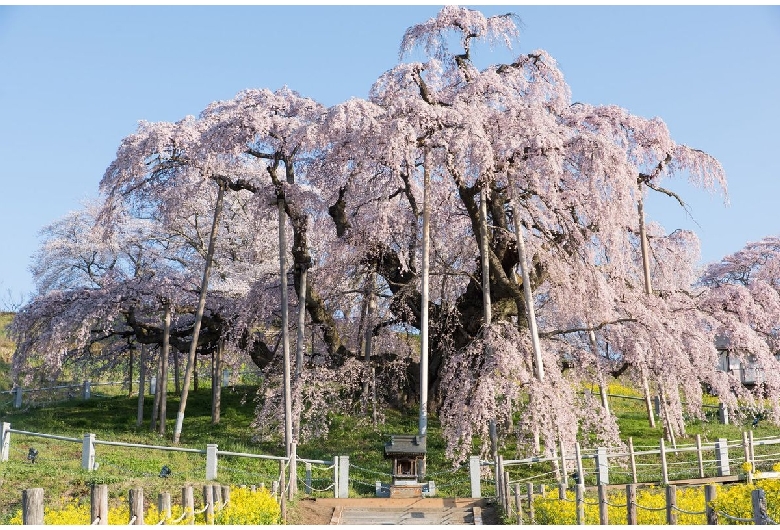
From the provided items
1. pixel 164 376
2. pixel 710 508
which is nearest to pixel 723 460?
pixel 710 508

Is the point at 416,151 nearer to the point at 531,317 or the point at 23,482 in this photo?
the point at 531,317

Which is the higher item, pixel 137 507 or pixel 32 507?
pixel 32 507

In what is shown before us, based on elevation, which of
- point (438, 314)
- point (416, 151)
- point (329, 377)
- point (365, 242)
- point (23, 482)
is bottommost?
point (23, 482)

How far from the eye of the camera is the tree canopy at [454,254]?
73.8ft

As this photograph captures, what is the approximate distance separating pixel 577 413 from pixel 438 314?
622 cm

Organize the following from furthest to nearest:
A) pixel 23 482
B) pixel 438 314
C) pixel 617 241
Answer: pixel 438 314 < pixel 617 241 < pixel 23 482

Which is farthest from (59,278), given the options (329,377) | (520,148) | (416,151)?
(520,148)

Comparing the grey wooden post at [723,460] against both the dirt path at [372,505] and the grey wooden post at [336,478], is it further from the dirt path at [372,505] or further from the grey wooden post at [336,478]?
the grey wooden post at [336,478]

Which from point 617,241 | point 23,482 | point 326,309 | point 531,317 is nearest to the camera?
point 23,482

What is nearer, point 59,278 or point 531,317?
point 531,317

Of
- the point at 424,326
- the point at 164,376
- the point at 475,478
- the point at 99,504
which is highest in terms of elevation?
the point at 424,326

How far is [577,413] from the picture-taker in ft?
73.3

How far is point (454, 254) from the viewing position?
2881 cm

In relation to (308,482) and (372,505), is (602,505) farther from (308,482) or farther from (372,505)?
(308,482)
